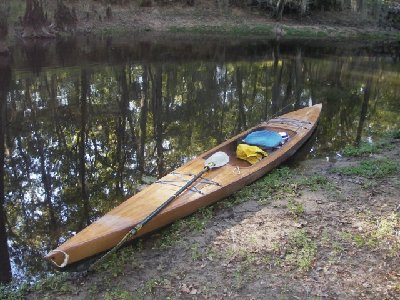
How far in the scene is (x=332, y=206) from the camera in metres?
6.63

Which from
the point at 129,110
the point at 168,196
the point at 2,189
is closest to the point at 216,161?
the point at 168,196

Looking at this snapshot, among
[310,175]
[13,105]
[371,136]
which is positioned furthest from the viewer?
[13,105]

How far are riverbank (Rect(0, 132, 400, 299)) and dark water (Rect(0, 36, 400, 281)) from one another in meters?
1.25

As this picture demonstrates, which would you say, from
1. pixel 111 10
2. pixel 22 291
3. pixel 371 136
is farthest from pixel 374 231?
pixel 111 10

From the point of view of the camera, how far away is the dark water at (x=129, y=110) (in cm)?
771

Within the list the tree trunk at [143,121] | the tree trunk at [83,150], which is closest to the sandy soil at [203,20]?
the tree trunk at [143,121]

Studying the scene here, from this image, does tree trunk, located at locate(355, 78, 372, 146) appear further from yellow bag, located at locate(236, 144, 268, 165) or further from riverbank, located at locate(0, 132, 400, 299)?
riverbank, located at locate(0, 132, 400, 299)

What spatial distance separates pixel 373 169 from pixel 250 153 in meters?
2.22

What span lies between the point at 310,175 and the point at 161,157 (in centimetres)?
342

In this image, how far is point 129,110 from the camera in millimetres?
13453

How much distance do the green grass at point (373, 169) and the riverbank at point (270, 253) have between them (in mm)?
281

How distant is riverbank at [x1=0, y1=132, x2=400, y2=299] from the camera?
4902 mm

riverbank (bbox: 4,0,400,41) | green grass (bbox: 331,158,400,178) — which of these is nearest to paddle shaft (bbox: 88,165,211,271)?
green grass (bbox: 331,158,400,178)

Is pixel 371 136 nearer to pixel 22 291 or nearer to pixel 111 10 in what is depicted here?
pixel 22 291
